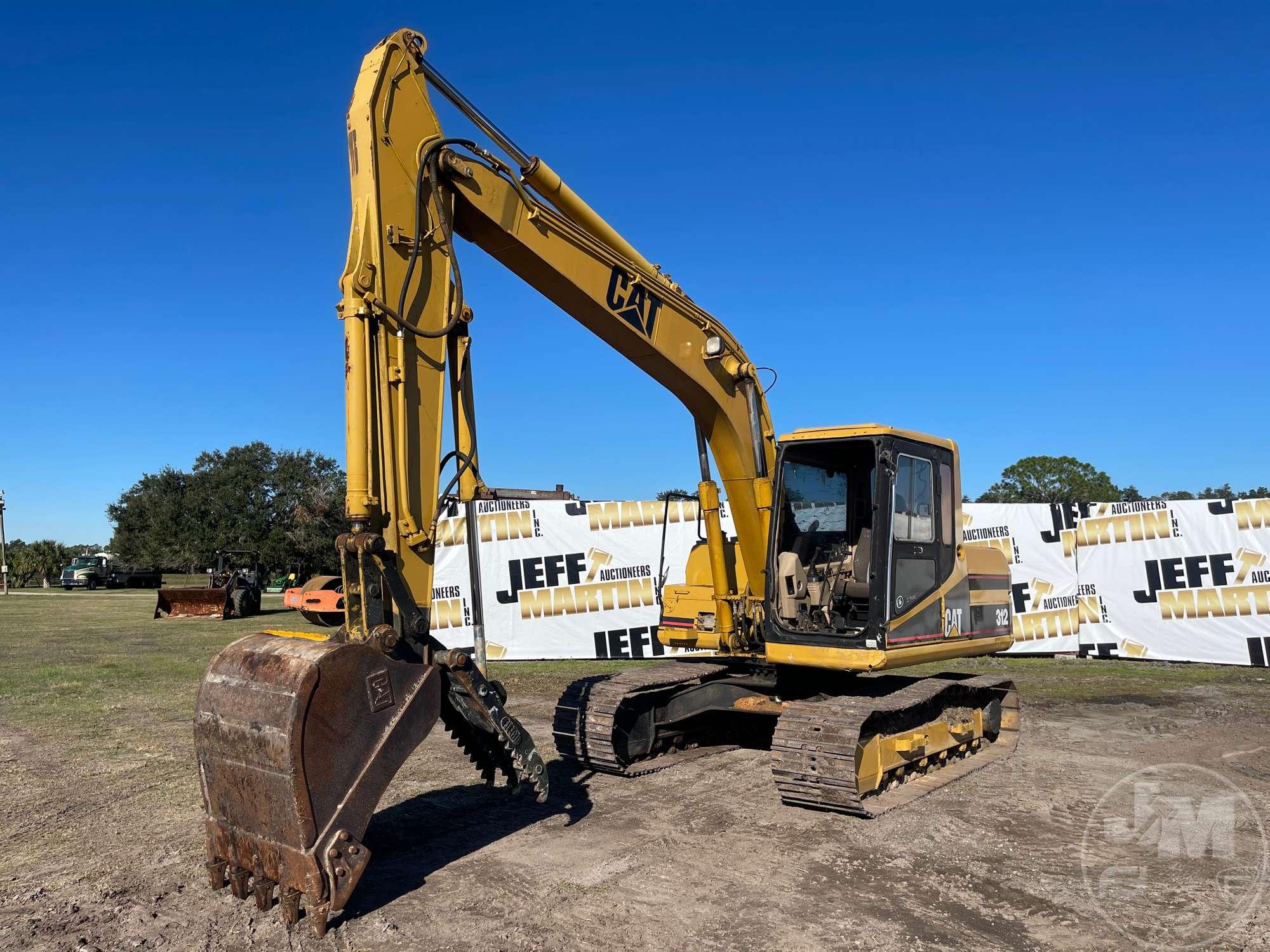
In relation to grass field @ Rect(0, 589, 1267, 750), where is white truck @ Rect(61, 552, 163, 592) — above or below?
above

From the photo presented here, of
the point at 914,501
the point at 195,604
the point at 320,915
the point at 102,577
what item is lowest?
the point at 320,915

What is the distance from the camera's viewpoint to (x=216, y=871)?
16.3ft

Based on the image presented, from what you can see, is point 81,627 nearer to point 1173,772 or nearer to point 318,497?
point 1173,772

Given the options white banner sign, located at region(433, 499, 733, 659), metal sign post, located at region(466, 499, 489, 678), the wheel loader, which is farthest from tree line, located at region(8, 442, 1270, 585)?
metal sign post, located at region(466, 499, 489, 678)

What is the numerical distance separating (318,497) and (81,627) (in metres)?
33.3

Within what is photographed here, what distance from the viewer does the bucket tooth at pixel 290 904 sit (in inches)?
177

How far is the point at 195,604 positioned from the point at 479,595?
81.3 ft

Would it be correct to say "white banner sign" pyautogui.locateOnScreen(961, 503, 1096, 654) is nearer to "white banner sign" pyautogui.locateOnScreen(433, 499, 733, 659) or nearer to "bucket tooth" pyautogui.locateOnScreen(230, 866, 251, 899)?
"white banner sign" pyautogui.locateOnScreen(433, 499, 733, 659)

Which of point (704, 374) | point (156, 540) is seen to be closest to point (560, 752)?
point (704, 374)

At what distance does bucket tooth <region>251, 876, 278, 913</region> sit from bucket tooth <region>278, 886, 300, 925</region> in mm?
160

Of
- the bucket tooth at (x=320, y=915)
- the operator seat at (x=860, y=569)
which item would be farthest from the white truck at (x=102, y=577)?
the bucket tooth at (x=320, y=915)

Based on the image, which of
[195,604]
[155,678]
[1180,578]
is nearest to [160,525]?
[195,604]

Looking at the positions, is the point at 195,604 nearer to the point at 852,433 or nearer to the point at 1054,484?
the point at 852,433

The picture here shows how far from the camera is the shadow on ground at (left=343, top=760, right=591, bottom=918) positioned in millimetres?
5297
